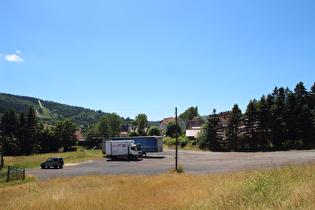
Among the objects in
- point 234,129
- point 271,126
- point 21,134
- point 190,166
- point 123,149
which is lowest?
point 190,166

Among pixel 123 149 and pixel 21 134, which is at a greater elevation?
pixel 21 134

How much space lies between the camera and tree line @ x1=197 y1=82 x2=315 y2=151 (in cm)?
4692

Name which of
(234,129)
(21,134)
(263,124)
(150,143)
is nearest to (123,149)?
(150,143)

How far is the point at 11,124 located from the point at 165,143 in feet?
173

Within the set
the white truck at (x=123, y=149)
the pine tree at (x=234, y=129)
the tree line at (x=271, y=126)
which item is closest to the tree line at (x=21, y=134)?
the white truck at (x=123, y=149)

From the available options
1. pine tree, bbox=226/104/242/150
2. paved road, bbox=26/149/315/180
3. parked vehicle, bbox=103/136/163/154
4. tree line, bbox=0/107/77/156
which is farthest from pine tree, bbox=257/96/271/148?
tree line, bbox=0/107/77/156

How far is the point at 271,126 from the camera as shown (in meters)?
48.9

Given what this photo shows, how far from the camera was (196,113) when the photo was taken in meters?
151

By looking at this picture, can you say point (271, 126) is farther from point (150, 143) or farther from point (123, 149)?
point (123, 149)

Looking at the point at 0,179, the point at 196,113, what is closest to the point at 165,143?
the point at 0,179

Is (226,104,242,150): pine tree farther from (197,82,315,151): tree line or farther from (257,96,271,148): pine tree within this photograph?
(257,96,271,148): pine tree

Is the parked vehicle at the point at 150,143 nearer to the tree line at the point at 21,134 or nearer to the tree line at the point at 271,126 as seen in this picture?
the tree line at the point at 271,126

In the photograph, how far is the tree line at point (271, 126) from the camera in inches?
1847

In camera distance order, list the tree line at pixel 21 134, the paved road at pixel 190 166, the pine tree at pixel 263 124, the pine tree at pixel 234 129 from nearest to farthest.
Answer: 1. the paved road at pixel 190 166
2. the pine tree at pixel 263 124
3. the pine tree at pixel 234 129
4. the tree line at pixel 21 134
